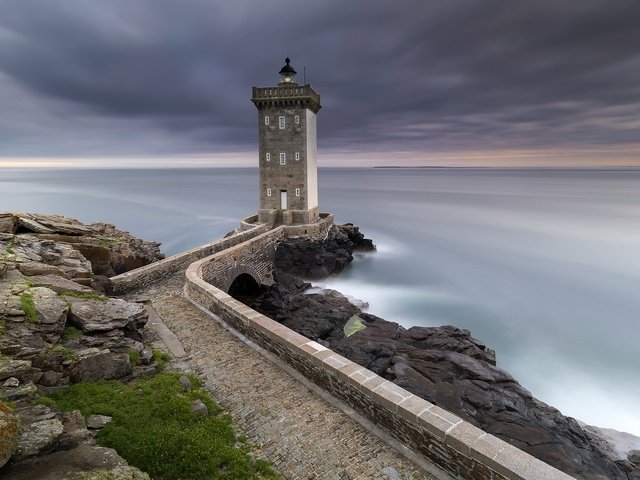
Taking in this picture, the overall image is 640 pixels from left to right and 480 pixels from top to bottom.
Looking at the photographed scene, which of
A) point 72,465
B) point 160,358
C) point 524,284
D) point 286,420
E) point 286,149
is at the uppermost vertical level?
point 286,149

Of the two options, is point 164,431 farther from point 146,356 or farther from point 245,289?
point 245,289

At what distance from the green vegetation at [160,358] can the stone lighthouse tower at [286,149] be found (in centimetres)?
1919

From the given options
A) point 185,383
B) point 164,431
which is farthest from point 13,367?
point 185,383

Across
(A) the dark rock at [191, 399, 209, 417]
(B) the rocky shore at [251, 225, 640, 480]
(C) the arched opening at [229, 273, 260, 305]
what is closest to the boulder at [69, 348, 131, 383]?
(A) the dark rock at [191, 399, 209, 417]

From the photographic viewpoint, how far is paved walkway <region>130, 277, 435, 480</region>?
519cm

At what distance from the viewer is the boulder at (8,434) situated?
3520 millimetres

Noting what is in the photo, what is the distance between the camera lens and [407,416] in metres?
5.48

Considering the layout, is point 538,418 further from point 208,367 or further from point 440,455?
point 208,367

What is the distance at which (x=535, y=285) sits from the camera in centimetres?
2577

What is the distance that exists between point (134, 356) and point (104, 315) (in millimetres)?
1074

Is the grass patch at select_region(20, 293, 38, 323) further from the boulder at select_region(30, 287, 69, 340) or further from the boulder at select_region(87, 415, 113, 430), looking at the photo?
the boulder at select_region(87, 415, 113, 430)

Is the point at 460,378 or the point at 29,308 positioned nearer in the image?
the point at 29,308

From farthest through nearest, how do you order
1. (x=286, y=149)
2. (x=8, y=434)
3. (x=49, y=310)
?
(x=286, y=149), (x=49, y=310), (x=8, y=434)

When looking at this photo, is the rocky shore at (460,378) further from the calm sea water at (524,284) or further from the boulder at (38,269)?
the boulder at (38,269)
